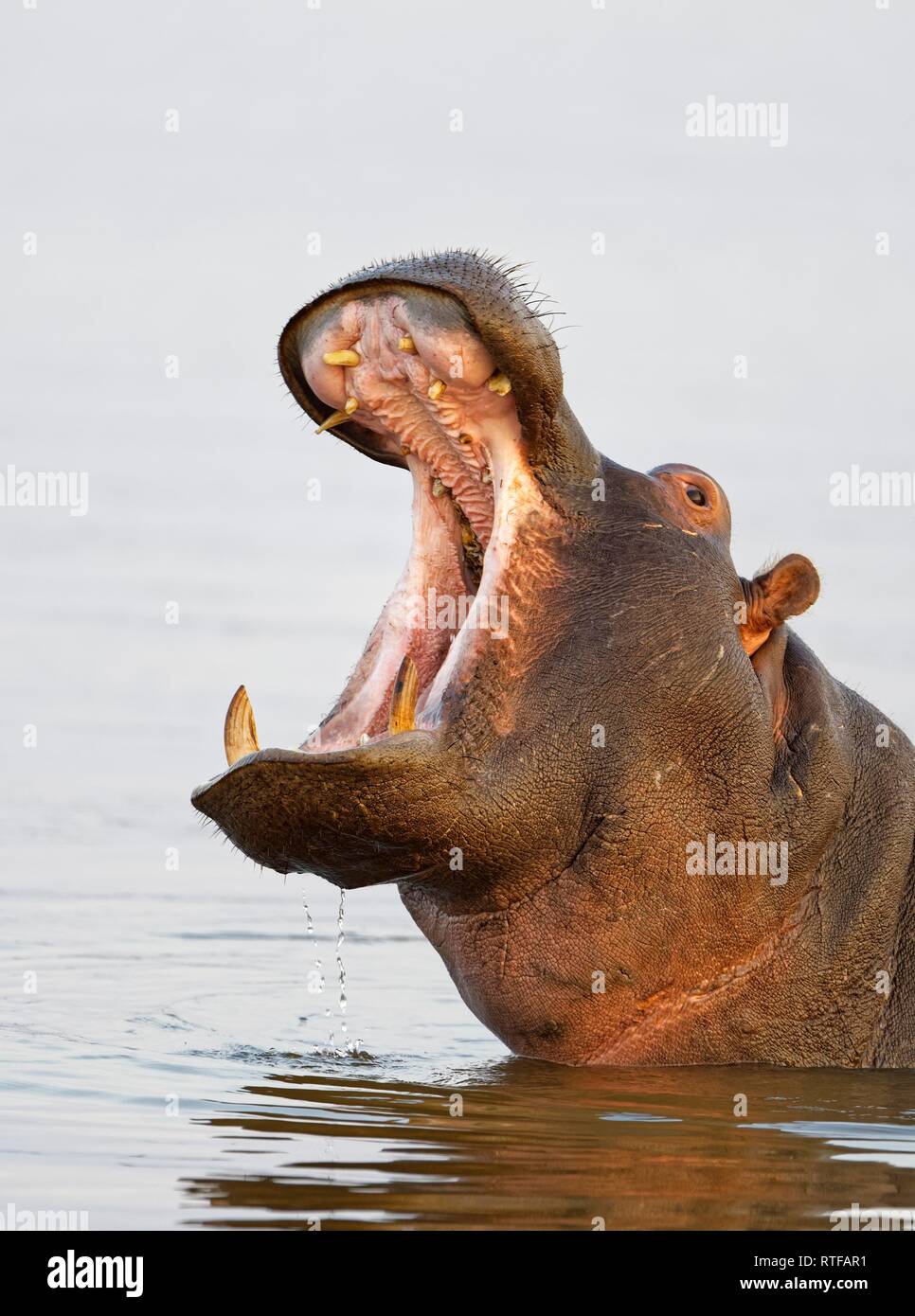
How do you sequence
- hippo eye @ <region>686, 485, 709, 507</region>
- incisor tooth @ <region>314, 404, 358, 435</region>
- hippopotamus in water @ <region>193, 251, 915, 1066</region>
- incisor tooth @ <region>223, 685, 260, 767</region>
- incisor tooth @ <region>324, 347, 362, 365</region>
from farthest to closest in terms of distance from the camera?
hippo eye @ <region>686, 485, 709, 507</region> < incisor tooth @ <region>314, 404, 358, 435</region> < incisor tooth @ <region>324, 347, 362, 365</region> < incisor tooth @ <region>223, 685, 260, 767</region> < hippopotamus in water @ <region>193, 251, 915, 1066</region>

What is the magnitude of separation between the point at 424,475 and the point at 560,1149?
2.10m

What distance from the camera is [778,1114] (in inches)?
235

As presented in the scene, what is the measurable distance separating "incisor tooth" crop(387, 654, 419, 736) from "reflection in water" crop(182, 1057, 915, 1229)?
3.46 ft

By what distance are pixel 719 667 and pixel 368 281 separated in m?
1.48

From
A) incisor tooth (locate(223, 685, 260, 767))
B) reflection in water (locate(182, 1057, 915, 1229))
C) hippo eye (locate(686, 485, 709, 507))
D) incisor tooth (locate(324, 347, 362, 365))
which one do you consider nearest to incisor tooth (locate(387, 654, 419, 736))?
incisor tooth (locate(223, 685, 260, 767))

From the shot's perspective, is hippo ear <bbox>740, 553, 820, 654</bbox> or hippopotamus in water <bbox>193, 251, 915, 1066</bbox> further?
hippo ear <bbox>740, 553, 820, 654</bbox>

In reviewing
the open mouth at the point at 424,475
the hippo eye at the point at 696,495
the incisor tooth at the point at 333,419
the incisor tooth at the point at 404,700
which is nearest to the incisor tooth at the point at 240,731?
the open mouth at the point at 424,475

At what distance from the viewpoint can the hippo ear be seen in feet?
21.9

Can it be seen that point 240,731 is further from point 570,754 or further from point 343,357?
point 343,357

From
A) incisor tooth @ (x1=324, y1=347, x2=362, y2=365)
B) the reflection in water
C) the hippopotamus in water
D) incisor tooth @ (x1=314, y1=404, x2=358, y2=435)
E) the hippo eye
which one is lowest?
the reflection in water

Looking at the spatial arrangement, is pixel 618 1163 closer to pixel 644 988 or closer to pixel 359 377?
pixel 644 988

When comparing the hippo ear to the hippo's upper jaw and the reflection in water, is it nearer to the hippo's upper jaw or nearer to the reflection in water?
the hippo's upper jaw
